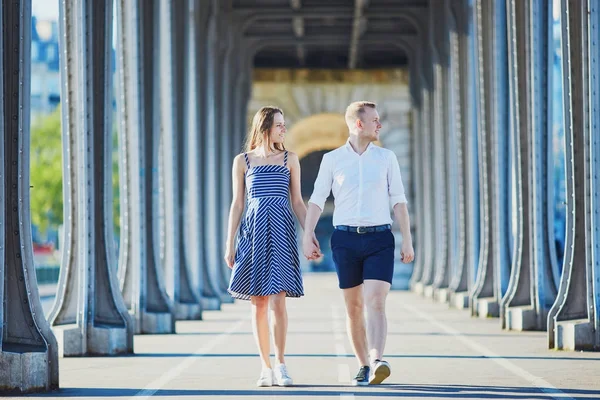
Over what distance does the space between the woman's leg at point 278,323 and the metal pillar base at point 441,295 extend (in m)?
22.0

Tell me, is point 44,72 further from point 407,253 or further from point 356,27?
point 407,253

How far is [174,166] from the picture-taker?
81.3 feet

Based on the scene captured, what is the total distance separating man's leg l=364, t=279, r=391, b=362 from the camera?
1073 cm

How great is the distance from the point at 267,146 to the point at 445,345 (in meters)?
6.20

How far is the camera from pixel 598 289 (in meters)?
14.9

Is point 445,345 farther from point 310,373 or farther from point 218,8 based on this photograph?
point 218,8

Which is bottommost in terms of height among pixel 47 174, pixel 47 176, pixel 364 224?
pixel 364 224

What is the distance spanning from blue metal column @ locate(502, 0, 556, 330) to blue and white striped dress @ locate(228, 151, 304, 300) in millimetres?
8419

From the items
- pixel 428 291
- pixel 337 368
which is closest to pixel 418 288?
pixel 428 291

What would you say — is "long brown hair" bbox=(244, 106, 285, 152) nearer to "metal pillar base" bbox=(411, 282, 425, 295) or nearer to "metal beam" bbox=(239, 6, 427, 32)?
"metal pillar base" bbox=(411, 282, 425, 295)

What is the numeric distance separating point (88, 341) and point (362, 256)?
5403 mm

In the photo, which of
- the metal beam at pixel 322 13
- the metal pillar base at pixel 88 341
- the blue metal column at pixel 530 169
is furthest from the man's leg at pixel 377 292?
the metal beam at pixel 322 13

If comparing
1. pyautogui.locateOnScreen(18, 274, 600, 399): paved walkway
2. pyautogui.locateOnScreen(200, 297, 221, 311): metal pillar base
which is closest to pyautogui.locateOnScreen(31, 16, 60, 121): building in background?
pyautogui.locateOnScreen(200, 297, 221, 311): metal pillar base

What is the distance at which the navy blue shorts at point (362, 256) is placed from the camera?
10773mm
